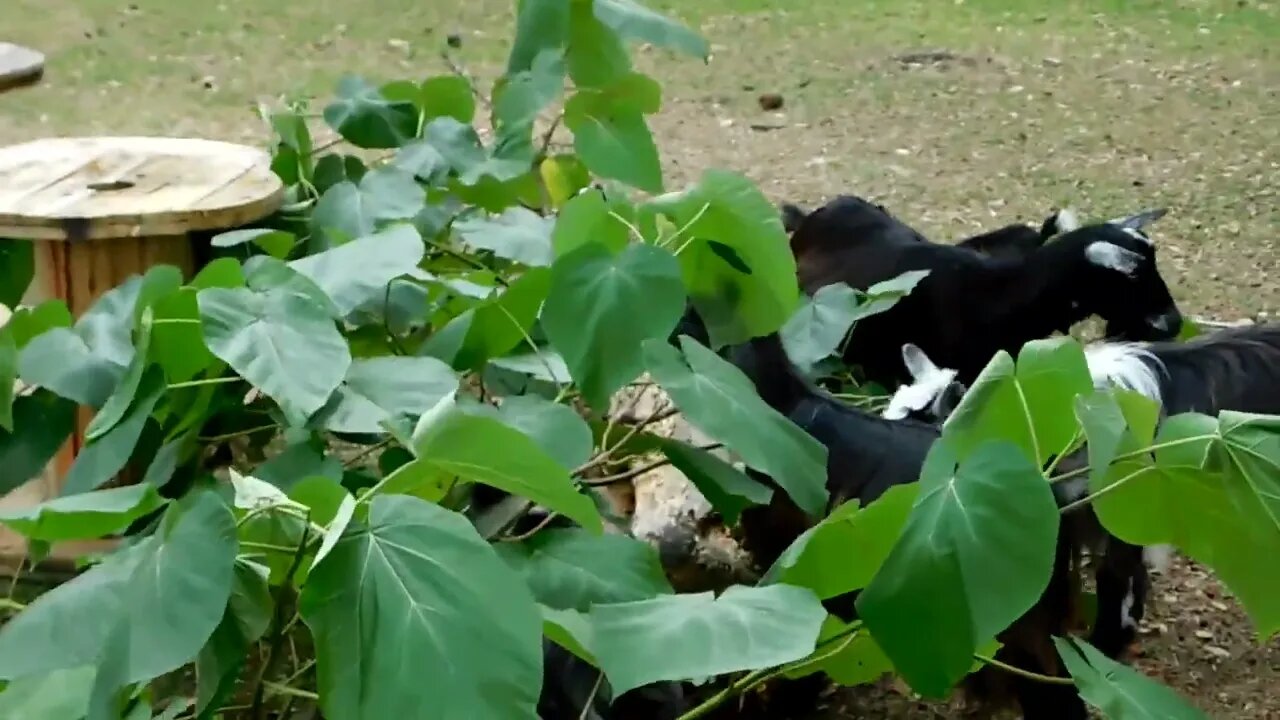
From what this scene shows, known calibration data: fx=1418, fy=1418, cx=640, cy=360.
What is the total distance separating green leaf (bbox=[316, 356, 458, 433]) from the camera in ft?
3.91

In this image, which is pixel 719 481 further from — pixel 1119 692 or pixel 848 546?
pixel 1119 692

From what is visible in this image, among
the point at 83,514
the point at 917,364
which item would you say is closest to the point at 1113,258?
the point at 917,364

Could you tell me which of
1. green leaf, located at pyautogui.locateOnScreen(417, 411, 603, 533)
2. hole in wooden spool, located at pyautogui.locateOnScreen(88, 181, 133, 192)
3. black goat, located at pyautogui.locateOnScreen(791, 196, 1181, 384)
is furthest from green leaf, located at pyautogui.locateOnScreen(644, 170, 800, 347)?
black goat, located at pyautogui.locateOnScreen(791, 196, 1181, 384)

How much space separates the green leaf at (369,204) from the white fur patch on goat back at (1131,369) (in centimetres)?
91

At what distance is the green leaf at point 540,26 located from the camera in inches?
70.4

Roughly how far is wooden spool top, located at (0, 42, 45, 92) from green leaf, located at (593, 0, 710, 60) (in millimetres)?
1308

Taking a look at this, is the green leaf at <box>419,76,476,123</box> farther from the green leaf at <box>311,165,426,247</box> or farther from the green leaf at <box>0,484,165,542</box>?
the green leaf at <box>0,484,165,542</box>

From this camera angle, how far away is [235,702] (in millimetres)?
1390

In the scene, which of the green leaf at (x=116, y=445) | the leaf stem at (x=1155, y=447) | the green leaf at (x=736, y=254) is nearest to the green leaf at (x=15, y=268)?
the green leaf at (x=116, y=445)

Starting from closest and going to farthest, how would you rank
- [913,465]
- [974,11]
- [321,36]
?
[913,465] → [321,36] → [974,11]

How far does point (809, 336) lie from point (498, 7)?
4.82 meters

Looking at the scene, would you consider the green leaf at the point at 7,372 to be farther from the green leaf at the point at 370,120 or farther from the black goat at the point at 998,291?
the black goat at the point at 998,291

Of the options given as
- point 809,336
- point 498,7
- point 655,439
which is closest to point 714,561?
point 809,336

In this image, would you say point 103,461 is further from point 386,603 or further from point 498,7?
point 498,7
